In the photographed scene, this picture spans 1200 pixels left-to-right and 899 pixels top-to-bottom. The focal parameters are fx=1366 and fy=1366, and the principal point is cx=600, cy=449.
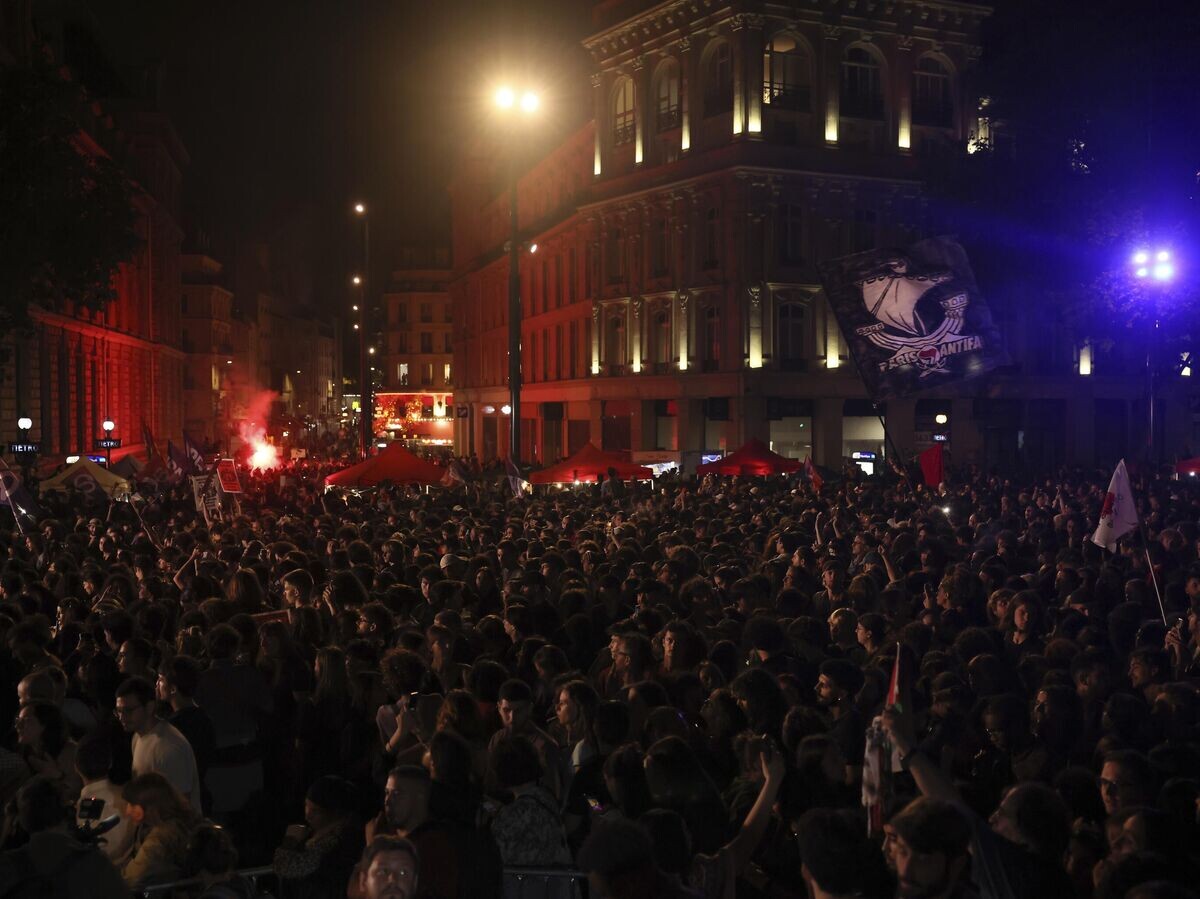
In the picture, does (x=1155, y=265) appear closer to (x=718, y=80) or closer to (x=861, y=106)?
(x=861, y=106)

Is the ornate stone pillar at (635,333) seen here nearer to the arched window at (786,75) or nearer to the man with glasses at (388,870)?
the arched window at (786,75)

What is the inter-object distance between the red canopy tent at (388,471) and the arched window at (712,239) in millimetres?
24641

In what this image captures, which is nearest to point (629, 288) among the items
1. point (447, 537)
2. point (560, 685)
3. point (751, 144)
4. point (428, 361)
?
point (751, 144)

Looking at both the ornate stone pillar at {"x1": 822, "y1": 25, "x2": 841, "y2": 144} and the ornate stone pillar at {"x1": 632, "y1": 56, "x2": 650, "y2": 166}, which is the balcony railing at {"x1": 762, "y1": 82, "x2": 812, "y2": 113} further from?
the ornate stone pillar at {"x1": 632, "y1": 56, "x2": 650, "y2": 166}

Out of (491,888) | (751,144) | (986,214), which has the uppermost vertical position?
(751,144)

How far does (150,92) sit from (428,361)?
5197 cm

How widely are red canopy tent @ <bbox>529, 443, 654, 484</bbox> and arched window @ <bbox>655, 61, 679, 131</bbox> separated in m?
24.3

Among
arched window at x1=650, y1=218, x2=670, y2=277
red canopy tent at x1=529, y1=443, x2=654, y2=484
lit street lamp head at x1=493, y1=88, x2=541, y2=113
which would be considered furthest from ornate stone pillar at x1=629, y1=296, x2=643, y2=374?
lit street lamp head at x1=493, y1=88, x2=541, y2=113

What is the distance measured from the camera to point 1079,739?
709cm

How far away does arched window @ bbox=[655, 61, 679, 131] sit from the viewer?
5094 centimetres

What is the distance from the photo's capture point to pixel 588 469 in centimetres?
2967

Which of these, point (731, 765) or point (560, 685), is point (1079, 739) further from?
point (560, 685)

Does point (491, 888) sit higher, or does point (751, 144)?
point (751, 144)

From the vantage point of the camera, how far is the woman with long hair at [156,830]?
5320 millimetres
